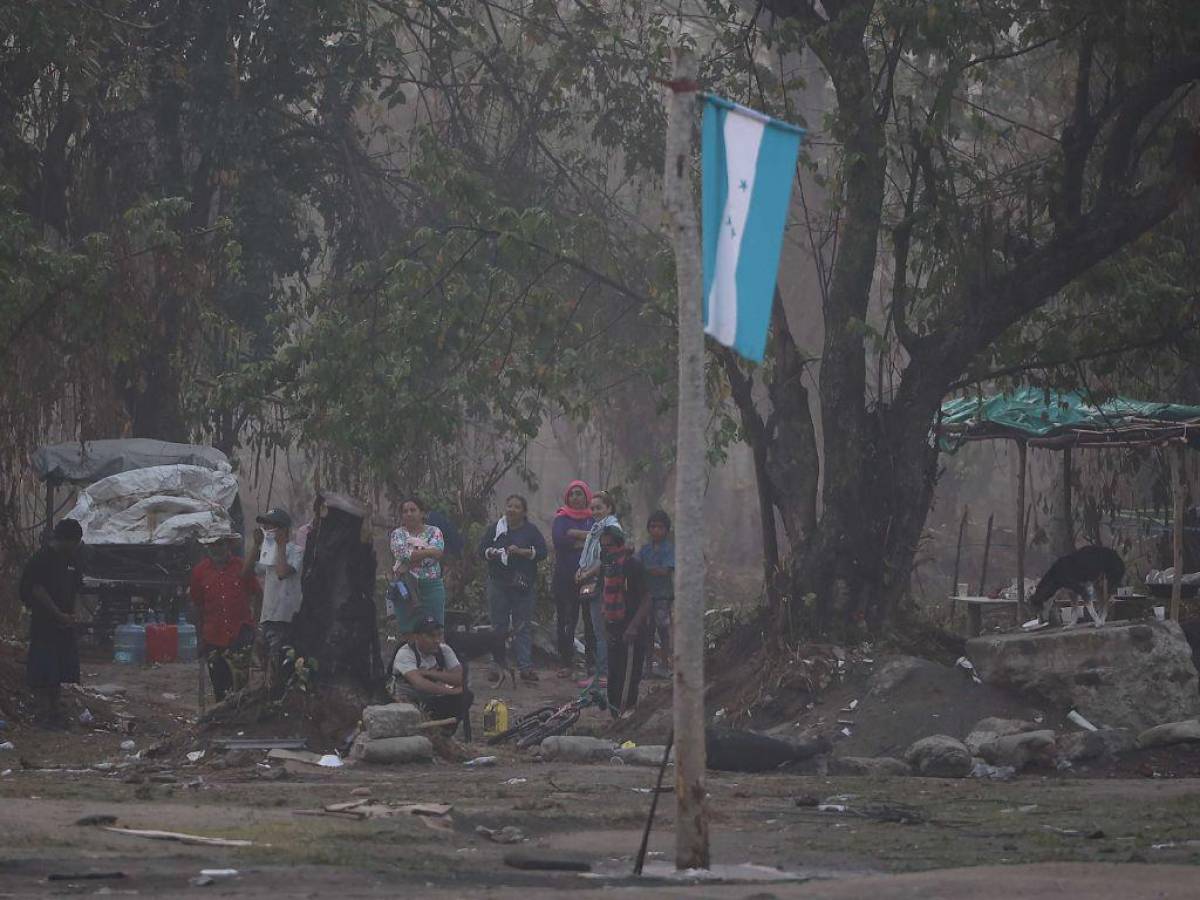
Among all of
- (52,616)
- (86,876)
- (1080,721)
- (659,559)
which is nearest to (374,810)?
(86,876)

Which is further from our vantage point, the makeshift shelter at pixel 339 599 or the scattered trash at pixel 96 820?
the makeshift shelter at pixel 339 599

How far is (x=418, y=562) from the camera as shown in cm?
1554

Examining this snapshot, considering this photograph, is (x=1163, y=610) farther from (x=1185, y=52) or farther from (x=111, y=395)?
(x=111, y=395)

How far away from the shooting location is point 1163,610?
56.0 feet

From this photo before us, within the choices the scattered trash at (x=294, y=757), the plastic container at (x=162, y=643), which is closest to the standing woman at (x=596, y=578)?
the scattered trash at (x=294, y=757)

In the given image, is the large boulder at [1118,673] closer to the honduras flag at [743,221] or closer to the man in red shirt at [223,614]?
the man in red shirt at [223,614]

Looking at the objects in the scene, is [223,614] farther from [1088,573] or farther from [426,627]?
[1088,573]

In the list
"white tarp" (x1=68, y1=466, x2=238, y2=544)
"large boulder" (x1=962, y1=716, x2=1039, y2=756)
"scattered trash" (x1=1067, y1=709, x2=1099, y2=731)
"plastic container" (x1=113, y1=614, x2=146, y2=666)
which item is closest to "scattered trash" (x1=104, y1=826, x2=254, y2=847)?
"large boulder" (x1=962, y1=716, x2=1039, y2=756)

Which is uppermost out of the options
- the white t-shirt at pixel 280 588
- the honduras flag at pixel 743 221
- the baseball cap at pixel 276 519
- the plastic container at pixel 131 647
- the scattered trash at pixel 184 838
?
the honduras flag at pixel 743 221

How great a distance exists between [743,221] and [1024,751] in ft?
22.1

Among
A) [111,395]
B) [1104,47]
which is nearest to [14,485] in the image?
[111,395]

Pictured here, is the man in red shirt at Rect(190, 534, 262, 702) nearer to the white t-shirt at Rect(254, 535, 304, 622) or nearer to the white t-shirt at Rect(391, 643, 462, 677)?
the white t-shirt at Rect(254, 535, 304, 622)

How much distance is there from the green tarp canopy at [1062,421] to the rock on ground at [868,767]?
15.6ft

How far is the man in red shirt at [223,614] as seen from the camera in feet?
48.5
